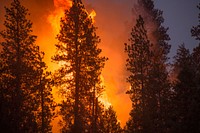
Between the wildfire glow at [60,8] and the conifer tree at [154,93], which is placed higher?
the wildfire glow at [60,8]

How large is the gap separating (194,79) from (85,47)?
11.7m

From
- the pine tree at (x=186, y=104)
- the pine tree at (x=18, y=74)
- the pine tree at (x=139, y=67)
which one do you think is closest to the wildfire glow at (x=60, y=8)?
the pine tree at (x=139, y=67)

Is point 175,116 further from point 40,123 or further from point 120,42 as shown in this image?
point 120,42

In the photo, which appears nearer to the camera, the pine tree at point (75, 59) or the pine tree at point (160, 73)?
the pine tree at point (160, 73)

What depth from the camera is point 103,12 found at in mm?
163875

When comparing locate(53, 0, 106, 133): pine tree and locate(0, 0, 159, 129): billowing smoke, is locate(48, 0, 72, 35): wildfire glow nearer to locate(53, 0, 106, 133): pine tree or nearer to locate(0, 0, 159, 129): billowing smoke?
locate(0, 0, 159, 129): billowing smoke

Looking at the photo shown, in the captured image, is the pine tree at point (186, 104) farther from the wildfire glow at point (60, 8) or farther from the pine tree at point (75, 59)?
the wildfire glow at point (60, 8)

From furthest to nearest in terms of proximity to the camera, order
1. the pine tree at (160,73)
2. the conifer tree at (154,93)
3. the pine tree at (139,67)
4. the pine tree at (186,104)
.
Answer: the pine tree at (139,67)
the pine tree at (160,73)
the conifer tree at (154,93)
the pine tree at (186,104)

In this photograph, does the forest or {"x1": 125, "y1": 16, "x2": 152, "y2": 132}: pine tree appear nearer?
the forest

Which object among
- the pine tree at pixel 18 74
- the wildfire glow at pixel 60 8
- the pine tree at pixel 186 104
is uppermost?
the wildfire glow at pixel 60 8

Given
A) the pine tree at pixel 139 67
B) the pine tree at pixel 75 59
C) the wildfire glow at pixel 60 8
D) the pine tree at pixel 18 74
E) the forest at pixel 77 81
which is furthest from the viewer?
the wildfire glow at pixel 60 8

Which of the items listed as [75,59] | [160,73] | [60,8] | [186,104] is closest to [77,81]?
[75,59]

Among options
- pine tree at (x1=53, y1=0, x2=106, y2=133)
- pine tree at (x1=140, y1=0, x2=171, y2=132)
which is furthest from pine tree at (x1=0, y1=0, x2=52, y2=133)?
pine tree at (x1=140, y1=0, x2=171, y2=132)

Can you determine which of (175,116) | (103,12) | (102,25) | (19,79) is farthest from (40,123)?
(103,12)
